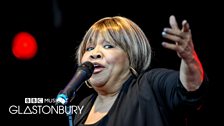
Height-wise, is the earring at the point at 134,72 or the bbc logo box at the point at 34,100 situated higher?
the earring at the point at 134,72

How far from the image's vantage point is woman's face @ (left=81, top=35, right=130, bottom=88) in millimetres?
1568

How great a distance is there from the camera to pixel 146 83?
1401 millimetres

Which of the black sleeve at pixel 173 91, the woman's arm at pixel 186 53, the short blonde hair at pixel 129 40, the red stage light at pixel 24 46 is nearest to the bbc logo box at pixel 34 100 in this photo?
the red stage light at pixel 24 46

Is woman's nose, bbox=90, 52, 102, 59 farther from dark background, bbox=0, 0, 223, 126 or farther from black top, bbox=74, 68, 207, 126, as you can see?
dark background, bbox=0, 0, 223, 126

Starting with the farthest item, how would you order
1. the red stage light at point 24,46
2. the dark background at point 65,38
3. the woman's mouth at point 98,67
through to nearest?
the red stage light at point 24,46, the dark background at point 65,38, the woman's mouth at point 98,67

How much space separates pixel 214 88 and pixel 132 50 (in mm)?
1228

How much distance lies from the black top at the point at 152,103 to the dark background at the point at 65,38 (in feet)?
4.31

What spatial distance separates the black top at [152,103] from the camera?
1247 mm

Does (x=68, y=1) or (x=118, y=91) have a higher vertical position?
(x=68, y=1)

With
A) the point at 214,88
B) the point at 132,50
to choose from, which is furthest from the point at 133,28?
the point at 214,88

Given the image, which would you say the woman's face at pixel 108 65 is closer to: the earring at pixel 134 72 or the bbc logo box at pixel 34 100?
the earring at pixel 134 72

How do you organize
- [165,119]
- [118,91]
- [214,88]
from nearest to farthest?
[165,119]
[118,91]
[214,88]

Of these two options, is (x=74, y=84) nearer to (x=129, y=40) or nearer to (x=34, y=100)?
(x=129, y=40)

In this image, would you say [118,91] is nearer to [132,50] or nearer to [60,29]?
[132,50]
